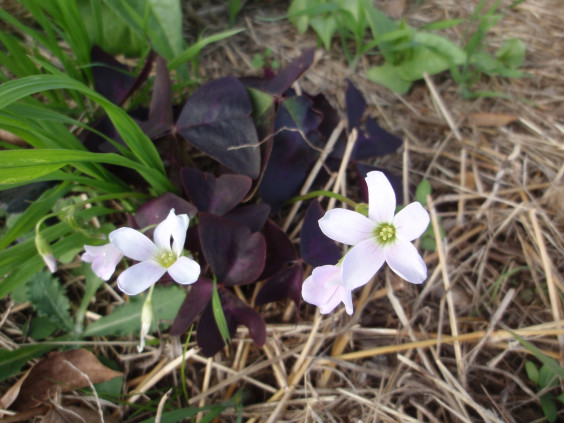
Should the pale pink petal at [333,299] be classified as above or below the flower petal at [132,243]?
below

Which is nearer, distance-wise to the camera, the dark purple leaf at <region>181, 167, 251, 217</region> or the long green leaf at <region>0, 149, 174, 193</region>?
the long green leaf at <region>0, 149, 174, 193</region>

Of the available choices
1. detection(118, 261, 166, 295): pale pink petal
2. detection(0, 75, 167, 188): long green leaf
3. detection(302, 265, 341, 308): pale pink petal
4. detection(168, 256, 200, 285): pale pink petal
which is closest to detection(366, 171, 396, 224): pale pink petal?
detection(302, 265, 341, 308): pale pink petal

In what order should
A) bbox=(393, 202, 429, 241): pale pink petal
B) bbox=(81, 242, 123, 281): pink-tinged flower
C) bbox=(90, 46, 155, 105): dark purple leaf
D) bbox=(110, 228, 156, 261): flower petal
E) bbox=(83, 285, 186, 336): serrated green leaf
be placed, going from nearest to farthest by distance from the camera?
bbox=(393, 202, 429, 241): pale pink petal → bbox=(110, 228, 156, 261): flower petal → bbox=(81, 242, 123, 281): pink-tinged flower → bbox=(83, 285, 186, 336): serrated green leaf → bbox=(90, 46, 155, 105): dark purple leaf

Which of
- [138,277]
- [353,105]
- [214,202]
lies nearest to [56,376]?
[138,277]

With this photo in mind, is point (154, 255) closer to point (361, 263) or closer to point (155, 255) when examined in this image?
point (155, 255)

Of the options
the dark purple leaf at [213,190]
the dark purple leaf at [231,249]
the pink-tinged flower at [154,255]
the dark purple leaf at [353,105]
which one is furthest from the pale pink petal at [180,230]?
the dark purple leaf at [353,105]

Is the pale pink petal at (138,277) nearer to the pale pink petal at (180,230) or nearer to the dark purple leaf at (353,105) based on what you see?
the pale pink petal at (180,230)

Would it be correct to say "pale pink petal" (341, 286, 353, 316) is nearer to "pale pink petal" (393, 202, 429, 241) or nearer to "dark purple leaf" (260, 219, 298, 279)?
"pale pink petal" (393, 202, 429, 241)

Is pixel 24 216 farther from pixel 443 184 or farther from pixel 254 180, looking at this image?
pixel 443 184
